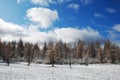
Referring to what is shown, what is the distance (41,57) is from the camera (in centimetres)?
17050

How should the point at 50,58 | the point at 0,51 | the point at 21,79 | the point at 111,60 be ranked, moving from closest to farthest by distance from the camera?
the point at 21,79, the point at 50,58, the point at 0,51, the point at 111,60

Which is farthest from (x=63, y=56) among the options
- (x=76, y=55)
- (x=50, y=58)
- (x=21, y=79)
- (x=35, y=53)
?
(x=21, y=79)

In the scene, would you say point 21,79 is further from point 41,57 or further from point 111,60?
point 41,57

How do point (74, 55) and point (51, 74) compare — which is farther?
point (74, 55)

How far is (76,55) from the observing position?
6378 inches

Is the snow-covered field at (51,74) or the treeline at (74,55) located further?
the treeline at (74,55)

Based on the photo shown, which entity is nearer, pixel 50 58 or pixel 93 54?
pixel 50 58

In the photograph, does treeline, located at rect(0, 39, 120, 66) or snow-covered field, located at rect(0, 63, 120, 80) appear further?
treeline, located at rect(0, 39, 120, 66)

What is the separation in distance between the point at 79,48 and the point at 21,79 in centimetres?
12867

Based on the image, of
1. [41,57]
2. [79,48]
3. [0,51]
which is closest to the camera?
[0,51]

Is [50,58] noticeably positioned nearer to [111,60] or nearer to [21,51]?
[111,60]

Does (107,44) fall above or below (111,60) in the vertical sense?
above

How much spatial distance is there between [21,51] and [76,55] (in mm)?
41290

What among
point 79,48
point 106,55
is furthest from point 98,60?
point 79,48
